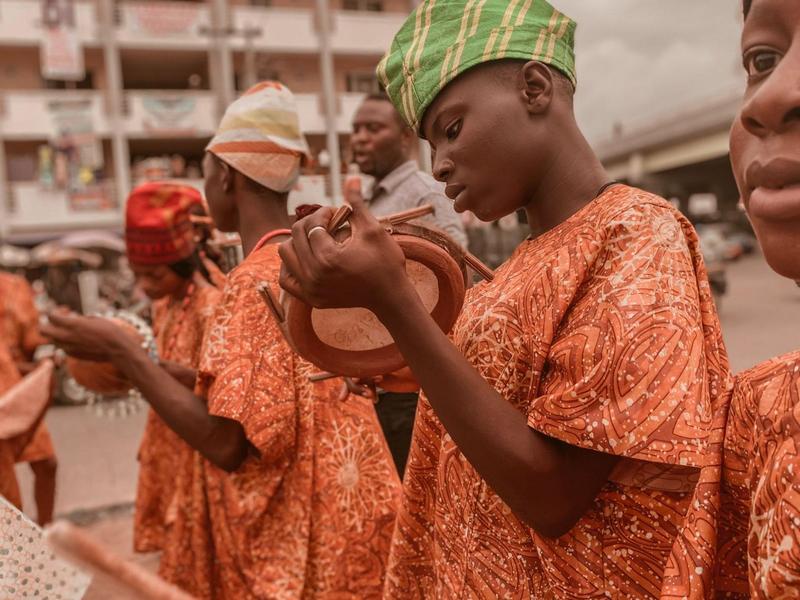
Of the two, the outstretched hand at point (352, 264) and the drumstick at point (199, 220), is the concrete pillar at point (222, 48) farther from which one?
the outstretched hand at point (352, 264)

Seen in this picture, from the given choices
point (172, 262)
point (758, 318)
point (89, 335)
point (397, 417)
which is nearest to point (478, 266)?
point (89, 335)

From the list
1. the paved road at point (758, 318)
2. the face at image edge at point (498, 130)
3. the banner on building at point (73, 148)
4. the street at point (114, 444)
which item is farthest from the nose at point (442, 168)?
the banner on building at point (73, 148)

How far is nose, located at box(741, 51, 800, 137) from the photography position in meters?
0.62

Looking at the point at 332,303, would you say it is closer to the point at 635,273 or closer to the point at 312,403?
the point at 635,273

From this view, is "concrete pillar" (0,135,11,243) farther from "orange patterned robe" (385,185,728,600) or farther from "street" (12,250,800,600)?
"orange patterned robe" (385,185,728,600)

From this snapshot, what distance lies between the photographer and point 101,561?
0.56m

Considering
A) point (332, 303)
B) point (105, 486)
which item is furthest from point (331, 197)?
point (105, 486)

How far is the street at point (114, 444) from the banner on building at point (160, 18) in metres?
12.4

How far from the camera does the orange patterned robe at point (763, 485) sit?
67 centimetres

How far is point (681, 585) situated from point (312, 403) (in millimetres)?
1241

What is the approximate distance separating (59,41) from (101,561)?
20.1 meters

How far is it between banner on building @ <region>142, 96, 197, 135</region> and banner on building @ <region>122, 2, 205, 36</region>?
1864 mm

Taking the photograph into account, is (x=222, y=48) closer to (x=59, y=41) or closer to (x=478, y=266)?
(x=59, y=41)

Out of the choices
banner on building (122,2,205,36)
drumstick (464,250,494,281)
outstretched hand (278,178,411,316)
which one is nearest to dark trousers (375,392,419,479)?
drumstick (464,250,494,281)
